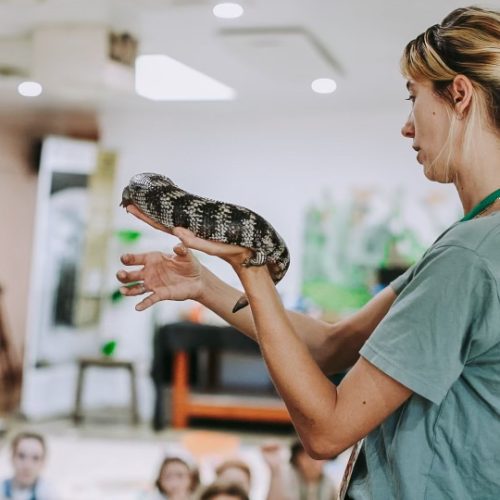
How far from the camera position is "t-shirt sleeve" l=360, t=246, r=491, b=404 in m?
0.97

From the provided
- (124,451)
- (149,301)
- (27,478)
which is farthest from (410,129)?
(124,451)

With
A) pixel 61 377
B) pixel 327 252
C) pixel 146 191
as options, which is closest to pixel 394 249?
pixel 327 252

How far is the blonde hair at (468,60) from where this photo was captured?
1.04 meters

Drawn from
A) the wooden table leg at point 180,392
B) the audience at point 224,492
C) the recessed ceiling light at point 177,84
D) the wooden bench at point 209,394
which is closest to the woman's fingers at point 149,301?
the audience at point 224,492

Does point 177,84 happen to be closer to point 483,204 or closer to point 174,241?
point 174,241

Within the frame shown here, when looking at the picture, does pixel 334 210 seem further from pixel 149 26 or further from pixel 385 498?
pixel 385 498

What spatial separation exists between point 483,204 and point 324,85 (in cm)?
536

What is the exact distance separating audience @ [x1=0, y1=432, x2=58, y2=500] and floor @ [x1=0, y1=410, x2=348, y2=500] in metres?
1.19

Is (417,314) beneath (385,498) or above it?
above

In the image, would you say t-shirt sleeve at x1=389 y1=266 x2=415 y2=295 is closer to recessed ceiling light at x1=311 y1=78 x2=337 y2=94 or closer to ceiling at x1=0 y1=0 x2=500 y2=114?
ceiling at x1=0 y1=0 x2=500 y2=114

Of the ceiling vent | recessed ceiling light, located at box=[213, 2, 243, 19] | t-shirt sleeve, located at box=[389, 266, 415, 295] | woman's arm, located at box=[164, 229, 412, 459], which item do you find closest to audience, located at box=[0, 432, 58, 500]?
recessed ceiling light, located at box=[213, 2, 243, 19]

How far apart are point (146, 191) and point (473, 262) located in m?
0.48

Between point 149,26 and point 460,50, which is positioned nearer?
point 460,50

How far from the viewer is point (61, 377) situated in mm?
7457
